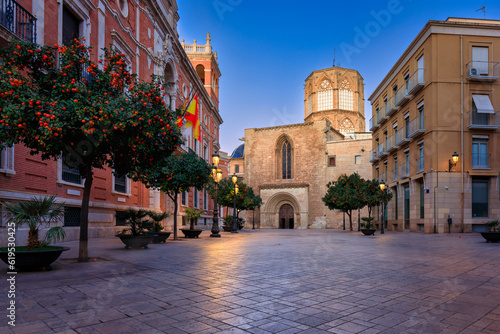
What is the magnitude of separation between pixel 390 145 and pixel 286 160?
22849mm

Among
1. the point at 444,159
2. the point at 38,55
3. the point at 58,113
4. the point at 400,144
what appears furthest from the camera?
the point at 400,144

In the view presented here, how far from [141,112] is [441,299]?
6.13 meters

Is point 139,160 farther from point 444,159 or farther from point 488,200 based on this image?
point 488,200

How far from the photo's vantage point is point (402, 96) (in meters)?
28.8

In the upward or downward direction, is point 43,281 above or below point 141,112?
below

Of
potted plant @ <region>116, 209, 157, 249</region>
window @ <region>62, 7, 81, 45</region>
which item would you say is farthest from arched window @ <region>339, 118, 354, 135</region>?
potted plant @ <region>116, 209, 157, 249</region>

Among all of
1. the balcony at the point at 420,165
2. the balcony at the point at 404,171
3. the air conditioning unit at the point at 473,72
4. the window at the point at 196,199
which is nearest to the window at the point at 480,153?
the balcony at the point at 420,165

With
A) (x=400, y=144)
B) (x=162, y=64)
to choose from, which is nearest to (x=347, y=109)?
(x=400, y=144)

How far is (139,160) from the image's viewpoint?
8898mm

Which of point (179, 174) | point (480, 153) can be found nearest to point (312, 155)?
point (480, 153)

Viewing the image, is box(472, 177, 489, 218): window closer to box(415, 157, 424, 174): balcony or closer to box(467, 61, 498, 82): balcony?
box(415, 157, 424, 174): balcony

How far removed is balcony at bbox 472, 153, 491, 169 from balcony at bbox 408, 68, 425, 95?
5550mm

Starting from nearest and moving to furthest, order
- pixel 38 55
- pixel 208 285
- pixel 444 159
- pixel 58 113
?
pixel 208 285 → pixel 58 113 → pixel 38 55 → pixel 444 159

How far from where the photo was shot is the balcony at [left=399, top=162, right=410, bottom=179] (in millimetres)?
27953
